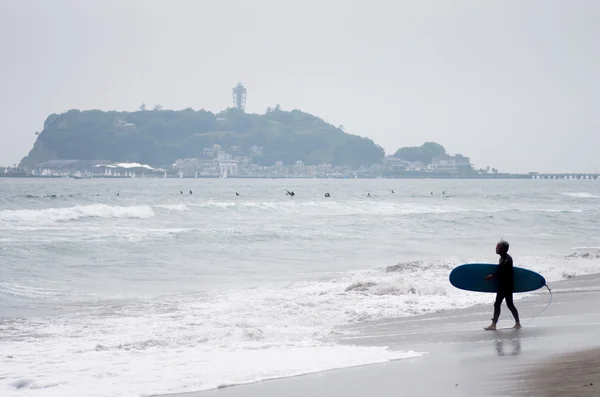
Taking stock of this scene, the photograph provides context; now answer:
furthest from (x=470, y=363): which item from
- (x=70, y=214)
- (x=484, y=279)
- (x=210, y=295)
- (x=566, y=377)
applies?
(x=70, y=214)

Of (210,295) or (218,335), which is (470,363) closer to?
(218,335)

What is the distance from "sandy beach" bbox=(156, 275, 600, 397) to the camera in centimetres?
707

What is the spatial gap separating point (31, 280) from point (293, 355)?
1040 cm

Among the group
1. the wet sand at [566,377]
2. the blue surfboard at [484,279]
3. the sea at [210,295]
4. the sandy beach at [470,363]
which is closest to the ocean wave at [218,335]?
the sea at [210,295]

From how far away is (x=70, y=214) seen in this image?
144ft

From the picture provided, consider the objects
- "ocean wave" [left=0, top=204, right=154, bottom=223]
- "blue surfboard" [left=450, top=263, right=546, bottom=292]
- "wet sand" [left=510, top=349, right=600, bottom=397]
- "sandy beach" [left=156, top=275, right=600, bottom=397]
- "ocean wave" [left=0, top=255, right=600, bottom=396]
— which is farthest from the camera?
"ocean wave" [left=0, top=204, right=154, bottom=223]

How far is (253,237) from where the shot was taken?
3161 centimetres

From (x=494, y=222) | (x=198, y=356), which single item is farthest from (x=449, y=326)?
(x=494, y=222)

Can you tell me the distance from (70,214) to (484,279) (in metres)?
35.7

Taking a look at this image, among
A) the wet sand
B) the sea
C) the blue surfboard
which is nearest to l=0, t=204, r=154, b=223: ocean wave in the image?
the sea

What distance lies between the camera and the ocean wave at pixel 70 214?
1621 inches

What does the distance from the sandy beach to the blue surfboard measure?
46 cm

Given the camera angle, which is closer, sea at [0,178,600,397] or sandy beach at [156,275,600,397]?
sandy beach at [156,275,600,397]

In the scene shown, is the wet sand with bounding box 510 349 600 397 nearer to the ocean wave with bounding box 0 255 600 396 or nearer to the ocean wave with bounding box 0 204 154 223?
the ocean wave with bounding box 0 255 600 396
